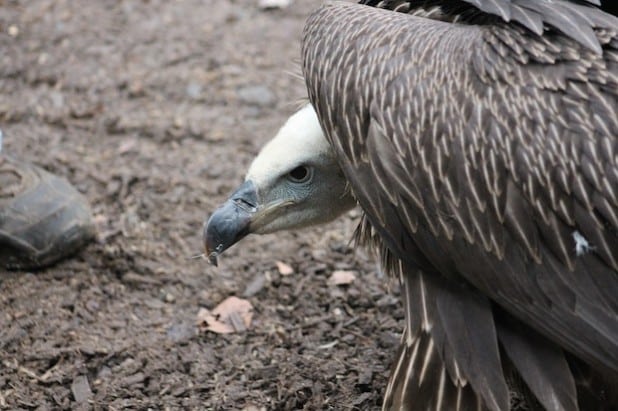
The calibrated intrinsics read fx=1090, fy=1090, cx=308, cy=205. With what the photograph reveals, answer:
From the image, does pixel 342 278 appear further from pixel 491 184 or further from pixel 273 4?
pixel 273 4

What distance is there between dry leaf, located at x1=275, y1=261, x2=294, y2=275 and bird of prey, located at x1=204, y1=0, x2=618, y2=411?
1340 millimetres

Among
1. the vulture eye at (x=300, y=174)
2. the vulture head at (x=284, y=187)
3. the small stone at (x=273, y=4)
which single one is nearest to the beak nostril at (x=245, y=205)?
the vulture head at (x=284, y=187)

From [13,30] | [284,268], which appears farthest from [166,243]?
[13,30]

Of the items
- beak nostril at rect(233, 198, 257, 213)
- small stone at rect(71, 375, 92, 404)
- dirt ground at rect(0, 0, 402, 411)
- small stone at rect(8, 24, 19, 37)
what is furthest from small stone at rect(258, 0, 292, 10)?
small stone at rect(71, 375, 92, 404)

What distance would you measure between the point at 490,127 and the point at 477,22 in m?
0.59

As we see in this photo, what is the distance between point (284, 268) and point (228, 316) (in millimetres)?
470

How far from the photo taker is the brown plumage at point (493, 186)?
11.6ft

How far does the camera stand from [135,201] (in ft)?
18.8

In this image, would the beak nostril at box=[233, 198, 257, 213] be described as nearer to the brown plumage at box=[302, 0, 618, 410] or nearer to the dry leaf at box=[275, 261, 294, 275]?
the brown plumage at box=[302, 0, 618, 410]

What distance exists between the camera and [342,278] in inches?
207

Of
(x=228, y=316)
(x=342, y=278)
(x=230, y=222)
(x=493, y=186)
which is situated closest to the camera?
(x=493, y=186)

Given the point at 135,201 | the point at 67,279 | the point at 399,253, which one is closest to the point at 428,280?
the point at 399,253

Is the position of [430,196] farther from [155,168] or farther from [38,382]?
[155,168]

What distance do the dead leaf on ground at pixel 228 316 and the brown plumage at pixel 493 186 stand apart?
112cm
